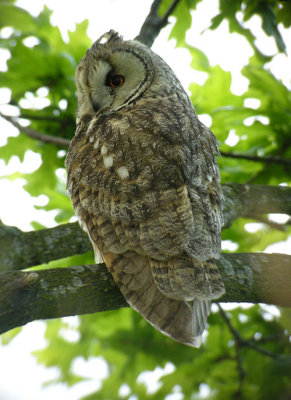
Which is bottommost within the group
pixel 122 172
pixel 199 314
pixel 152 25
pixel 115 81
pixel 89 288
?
pixel 199 314

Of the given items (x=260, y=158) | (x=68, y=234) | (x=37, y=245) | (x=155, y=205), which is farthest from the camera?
(x=260, y=158)

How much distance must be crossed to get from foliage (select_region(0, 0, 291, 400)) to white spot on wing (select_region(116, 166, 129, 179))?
1.06m

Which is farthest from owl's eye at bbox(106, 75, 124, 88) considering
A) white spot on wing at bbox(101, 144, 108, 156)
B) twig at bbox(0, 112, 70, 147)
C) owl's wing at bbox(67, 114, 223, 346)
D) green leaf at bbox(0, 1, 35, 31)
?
owl's wing at bbox(67, 114, 223, 346)

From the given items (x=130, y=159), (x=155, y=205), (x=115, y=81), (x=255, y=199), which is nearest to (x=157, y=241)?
(x=155, y=205)

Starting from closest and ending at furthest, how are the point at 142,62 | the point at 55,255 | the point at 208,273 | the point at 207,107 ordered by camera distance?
1. the point at 208,273
2. the point at 55,255
3. the point at 142,62
4. the point at 207,107

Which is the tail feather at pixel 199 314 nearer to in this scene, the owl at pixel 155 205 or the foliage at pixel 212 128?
the owl at pixel 155 205

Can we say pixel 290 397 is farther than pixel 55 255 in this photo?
No

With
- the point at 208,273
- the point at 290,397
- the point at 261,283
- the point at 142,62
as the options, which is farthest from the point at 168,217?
the point at 142,62

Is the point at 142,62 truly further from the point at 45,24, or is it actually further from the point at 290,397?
the point at 290,397

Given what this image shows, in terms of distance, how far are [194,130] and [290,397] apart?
5.87ft

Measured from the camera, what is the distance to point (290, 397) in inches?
23.6

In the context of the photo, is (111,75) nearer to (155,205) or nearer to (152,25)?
(152,25)

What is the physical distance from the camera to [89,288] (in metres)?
1.72

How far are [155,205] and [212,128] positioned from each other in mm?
1262
